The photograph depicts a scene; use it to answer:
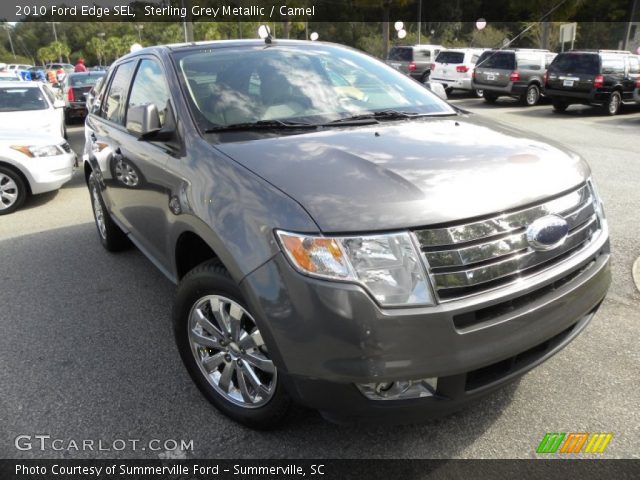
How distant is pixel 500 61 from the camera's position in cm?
1719

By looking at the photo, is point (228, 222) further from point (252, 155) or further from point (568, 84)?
point (568, 84)

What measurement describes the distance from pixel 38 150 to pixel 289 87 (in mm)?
5161

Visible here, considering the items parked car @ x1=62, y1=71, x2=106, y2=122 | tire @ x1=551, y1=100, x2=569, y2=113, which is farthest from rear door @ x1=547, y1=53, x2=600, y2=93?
parked car @ x1=62, y1=71, x2=106, y2=122

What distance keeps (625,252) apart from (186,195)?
12.7ft

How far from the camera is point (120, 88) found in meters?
4.15

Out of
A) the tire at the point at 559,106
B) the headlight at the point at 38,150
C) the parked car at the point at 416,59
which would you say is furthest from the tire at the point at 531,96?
the headlight at the point at 38,150

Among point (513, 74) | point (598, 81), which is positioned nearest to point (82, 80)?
point (513, 74)

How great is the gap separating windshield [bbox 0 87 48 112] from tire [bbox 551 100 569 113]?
44.7ft

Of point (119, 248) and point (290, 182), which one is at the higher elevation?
point (290, 182)

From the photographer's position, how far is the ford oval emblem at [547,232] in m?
2.06

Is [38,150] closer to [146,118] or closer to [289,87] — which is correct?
[146,118]

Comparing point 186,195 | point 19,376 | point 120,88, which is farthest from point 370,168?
point 120,88

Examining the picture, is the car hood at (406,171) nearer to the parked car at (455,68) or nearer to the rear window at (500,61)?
the rear window at (500,61)

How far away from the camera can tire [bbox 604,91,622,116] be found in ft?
48.2
